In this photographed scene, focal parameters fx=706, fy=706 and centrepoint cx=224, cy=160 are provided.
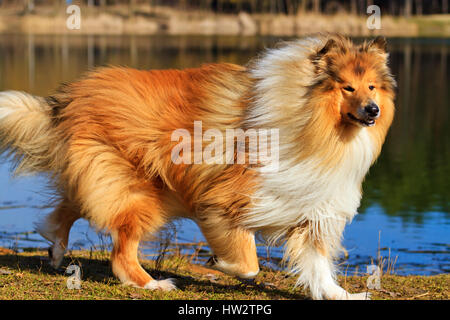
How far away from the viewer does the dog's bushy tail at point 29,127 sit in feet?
19.2

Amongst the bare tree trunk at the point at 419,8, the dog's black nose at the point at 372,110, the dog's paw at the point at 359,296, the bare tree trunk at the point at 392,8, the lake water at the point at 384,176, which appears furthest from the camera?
the bare tree trunk at the point at 419,8

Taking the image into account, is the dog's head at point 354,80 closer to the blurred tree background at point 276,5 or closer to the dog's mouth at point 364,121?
the dog's mouth at point 364,121

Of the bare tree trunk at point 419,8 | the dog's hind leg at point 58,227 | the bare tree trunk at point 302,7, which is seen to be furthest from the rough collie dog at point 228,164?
the bare tree trunk at point 419,8

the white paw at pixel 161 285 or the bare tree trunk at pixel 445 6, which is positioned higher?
the bare tree trunk at pixel 445 6

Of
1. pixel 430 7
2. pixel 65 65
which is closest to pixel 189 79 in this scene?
pixel 65 65

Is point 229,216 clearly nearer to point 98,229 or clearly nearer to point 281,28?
point 98,229

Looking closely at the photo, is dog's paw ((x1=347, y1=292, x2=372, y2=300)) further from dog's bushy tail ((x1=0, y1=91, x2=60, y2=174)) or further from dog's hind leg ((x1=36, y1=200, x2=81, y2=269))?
dog's bushy tail ((x1=0, y1=91, x2=60, y2=174))

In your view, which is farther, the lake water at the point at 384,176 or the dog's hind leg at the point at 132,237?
the lake water at the point at 384,176

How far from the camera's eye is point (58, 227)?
6.20 metres

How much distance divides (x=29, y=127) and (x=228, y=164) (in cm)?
175

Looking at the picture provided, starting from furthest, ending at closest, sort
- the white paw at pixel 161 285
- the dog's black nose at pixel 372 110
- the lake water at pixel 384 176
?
the lake water at pixel 384 176, the white paw at pixel 161 285, the dog's black nose at pixel 372 110

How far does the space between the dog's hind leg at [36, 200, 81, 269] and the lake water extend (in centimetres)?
19
